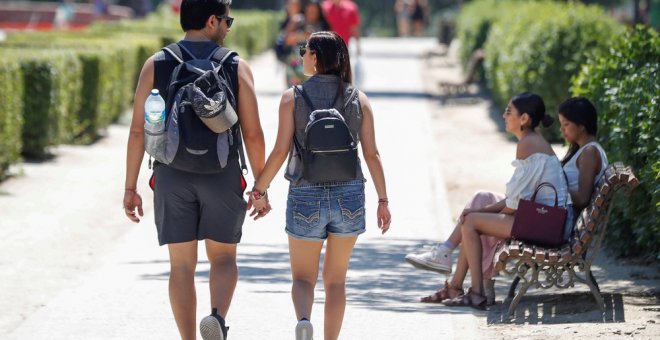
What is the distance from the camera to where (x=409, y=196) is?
13.0 meters

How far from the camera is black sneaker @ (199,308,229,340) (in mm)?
6145

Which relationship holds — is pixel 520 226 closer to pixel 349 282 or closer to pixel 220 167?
pixel 349 282

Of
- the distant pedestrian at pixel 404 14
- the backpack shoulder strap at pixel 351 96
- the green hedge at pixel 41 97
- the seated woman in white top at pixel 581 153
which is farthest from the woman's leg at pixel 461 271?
the distant pedestrian at pixel 404 14

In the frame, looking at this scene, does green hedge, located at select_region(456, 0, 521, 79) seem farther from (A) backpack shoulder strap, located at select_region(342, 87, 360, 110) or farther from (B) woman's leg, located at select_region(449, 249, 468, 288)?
(A) backpack shoulder strap, located at select_region(342, 87, 360, 110)

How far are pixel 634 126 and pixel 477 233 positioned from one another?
149cm

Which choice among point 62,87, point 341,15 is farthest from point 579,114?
point 341,15

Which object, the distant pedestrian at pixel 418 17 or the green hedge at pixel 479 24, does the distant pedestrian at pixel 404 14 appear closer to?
the distant pedestrian at pixel 418 17

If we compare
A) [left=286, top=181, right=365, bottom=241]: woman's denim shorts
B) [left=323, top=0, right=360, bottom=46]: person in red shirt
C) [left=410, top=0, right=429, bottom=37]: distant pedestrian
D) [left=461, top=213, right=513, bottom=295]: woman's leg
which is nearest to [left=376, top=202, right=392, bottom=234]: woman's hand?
[left=286, top=181, right=365, bottom=241]: woman's denim shorts

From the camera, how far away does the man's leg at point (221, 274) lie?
249 inches

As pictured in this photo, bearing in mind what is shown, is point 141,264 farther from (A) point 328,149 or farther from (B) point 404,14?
(B) point 404,14

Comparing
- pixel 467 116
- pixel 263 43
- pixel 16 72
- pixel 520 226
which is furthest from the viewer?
pixel 263 43

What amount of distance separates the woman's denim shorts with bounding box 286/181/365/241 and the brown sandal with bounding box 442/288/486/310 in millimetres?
2030

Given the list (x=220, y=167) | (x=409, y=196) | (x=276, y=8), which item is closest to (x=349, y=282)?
(x=220, y=167)

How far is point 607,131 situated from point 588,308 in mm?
2227
